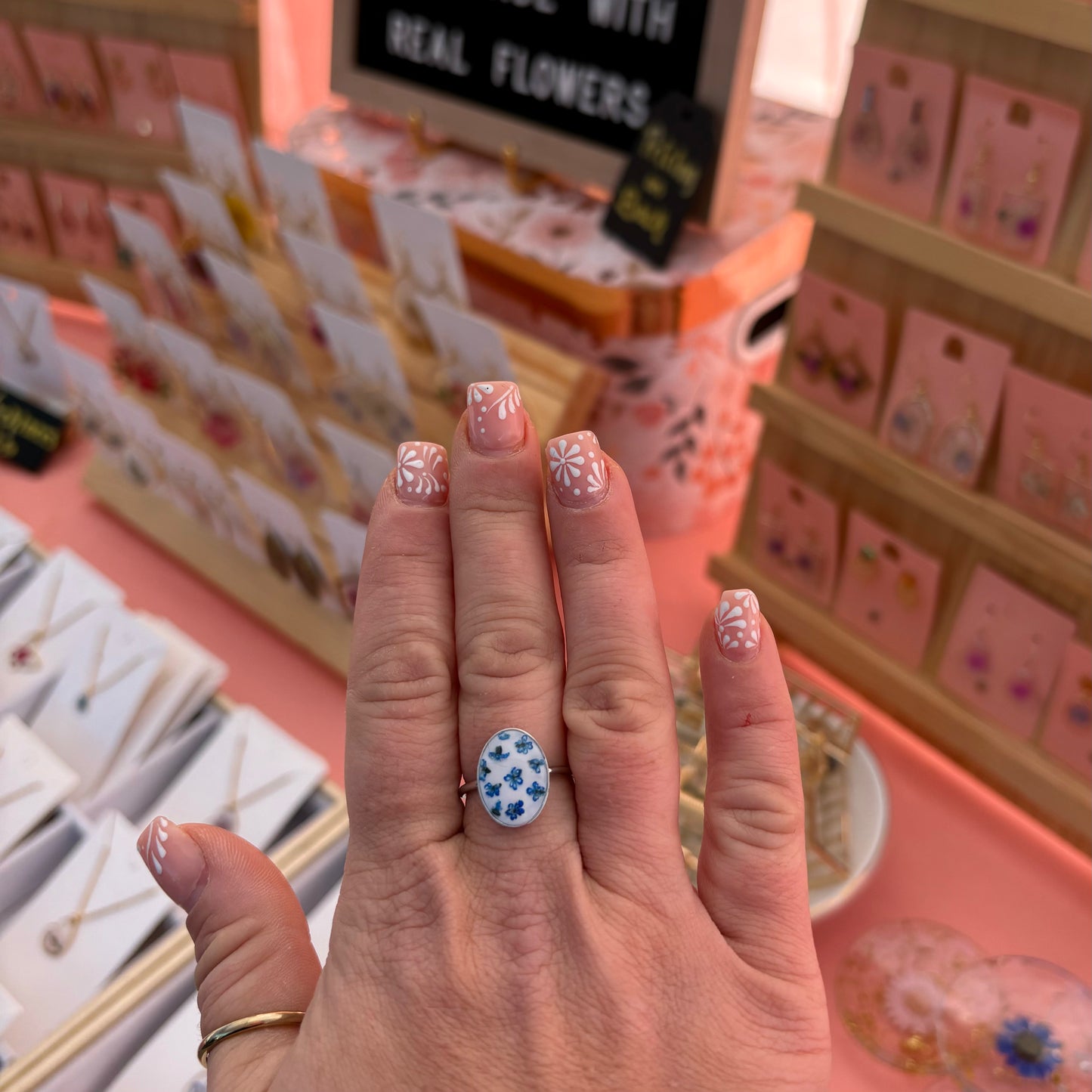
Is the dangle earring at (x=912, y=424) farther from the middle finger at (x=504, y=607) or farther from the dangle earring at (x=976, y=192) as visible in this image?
the middle finger at (x=504, y=607)

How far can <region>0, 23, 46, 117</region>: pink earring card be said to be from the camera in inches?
75.9

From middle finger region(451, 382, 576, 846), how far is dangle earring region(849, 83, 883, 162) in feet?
2.04

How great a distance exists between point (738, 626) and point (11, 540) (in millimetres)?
1223

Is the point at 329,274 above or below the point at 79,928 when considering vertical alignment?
above

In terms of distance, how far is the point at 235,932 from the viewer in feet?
2.48

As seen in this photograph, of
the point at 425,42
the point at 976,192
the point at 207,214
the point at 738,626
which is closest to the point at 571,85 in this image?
the point at 425,42

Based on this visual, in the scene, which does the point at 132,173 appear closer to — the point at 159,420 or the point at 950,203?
the point at 159,420

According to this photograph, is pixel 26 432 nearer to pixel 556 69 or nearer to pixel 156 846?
pixel 556 69

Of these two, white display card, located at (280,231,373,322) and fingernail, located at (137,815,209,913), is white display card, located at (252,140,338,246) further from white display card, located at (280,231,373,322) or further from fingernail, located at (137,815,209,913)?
fingernail, located at (137,815,209,913)

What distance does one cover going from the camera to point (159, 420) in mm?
1743

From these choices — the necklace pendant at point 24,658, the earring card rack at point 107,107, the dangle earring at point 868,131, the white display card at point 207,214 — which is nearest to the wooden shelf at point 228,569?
the necklace pendant at point 24,658

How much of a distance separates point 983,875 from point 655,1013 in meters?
0.81

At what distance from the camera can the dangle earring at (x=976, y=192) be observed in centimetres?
103

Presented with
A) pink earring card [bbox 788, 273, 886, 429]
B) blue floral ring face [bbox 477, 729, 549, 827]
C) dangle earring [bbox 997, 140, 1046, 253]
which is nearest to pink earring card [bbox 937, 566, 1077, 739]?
pink earring card [bbox 788, 273, 886, 429]
